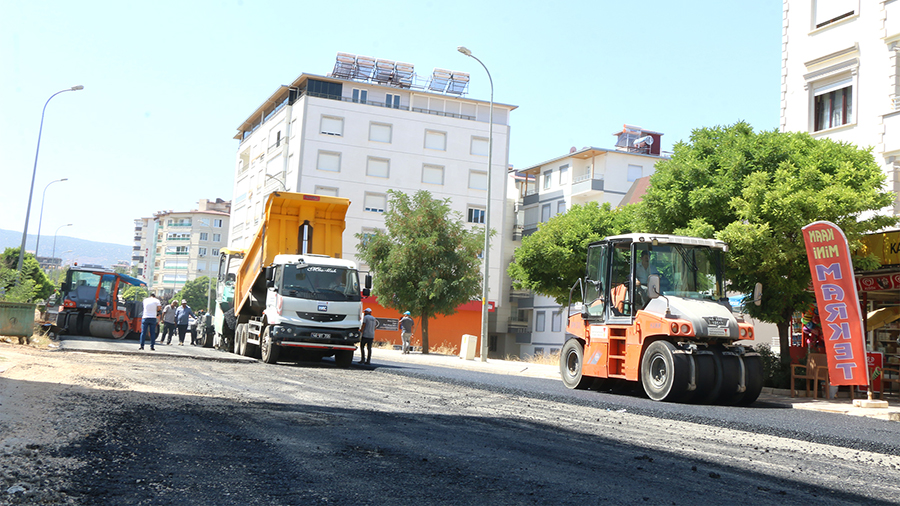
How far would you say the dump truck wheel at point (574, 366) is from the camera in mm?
17438

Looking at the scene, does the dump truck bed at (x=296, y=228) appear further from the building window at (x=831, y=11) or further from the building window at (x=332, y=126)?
the building window at (x=332, y=126)

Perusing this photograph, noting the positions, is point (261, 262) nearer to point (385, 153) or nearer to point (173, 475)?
point (173, 475)

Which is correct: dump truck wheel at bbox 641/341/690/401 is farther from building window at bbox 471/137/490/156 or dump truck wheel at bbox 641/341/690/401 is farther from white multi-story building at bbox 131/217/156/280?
white multi-story building at bbox 131/217/156/280

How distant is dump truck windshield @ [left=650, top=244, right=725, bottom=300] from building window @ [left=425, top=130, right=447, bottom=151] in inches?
1773

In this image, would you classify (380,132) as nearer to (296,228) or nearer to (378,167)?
(378,167)

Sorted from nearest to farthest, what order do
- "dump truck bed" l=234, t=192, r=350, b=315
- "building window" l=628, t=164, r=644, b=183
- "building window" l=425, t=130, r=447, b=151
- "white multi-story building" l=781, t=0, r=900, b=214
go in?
"white multi-story building" l=781, t=0, r=900, b=214 < "dump truck bed" l=234, t=192, r=350, b=315 < "building window" l=628, t=164, r=644, b=183 < "building window" l=425, t=130, r=447, b=151

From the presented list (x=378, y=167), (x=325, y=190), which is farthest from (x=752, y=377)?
(x=378, y=167)

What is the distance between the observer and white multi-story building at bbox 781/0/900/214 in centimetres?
1991

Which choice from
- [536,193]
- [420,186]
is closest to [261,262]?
[420,186]

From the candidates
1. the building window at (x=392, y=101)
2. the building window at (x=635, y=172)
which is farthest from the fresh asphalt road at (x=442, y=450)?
the building window at (x=392, y=101)

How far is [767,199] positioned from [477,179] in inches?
1722

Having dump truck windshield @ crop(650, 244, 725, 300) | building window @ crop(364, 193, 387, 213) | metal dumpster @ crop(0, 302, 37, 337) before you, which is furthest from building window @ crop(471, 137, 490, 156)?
dump truck windshield @ crop(650, 244, 725, 300)

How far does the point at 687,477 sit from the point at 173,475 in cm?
378

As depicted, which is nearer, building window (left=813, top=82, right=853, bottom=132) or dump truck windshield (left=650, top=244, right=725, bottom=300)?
dump truck windshield (left=650, top=244, right=725, bottom=300)
